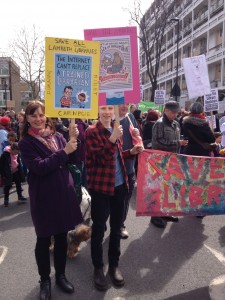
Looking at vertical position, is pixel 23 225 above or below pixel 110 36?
below

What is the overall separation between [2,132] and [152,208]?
487 cm

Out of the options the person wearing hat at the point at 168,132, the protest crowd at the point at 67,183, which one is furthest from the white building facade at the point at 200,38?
the protest crowd at the point at 67,183

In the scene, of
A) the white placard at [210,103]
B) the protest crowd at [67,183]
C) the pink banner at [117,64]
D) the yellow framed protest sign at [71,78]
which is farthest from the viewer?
the white placard at [210,103]

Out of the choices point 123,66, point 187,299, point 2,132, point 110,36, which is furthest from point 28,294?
point 2,132

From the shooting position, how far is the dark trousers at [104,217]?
317 centimetres

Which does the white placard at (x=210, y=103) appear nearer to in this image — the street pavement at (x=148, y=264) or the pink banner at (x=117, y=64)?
the street pavement at (x=148, y=264)

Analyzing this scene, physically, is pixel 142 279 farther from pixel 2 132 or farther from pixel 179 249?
pixel 2 132

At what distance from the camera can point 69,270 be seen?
3.66 metres

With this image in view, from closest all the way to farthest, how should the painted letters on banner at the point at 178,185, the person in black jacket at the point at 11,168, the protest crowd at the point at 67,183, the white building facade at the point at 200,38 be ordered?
the protest crowd at the point at 67,183 < the painted letters on banner at the point at 178,185 < the person in black jacket at the point at 11,168 < the white building facade at the point at 200,38

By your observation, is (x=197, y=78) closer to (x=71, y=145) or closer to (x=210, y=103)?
(x=210, y=103)

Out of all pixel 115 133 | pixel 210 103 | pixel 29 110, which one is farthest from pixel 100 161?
pixel 210 103

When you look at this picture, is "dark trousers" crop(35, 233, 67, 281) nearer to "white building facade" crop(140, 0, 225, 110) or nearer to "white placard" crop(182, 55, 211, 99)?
"white placard" crop(182, 55, 211, 99)

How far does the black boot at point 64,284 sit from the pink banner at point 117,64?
182cm

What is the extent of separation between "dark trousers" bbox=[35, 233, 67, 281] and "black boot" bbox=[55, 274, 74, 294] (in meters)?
0.06
